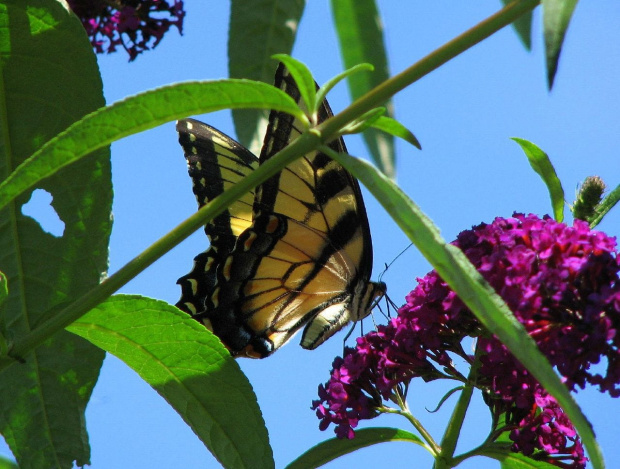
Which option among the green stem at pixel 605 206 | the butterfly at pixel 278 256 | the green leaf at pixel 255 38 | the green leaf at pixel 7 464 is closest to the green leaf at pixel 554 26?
the green leaf at pixel 255 38

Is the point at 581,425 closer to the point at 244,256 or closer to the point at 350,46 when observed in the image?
the point at 350,46

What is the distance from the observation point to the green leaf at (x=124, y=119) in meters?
0.95

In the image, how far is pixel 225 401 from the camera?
1.34 metres

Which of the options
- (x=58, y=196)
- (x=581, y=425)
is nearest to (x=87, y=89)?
(x=58, y=196)

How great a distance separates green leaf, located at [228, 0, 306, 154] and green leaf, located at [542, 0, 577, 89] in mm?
699

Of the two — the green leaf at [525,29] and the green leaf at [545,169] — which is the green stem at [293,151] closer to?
the green leaf at [525,29]

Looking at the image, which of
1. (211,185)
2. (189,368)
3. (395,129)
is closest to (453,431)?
(189,368)

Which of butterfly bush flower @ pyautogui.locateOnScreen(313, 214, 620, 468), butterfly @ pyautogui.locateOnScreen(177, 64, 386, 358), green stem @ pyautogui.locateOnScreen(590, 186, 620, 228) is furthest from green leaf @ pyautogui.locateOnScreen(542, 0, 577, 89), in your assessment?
butterfly @ pyautogui.locateOnScreen(177, 64, 386, 358)

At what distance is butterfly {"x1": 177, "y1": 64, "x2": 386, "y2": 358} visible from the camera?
7.61 ft

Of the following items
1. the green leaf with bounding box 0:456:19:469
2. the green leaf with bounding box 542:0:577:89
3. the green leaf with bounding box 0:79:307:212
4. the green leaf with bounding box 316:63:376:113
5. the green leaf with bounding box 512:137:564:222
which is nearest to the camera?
the green leaf with bounding box 542:0:577:89

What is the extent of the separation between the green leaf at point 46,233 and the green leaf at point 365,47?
468 millimetres

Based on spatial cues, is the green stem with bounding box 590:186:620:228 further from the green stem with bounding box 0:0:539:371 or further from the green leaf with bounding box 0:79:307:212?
the green leaf with bounding box 0:79:307:212

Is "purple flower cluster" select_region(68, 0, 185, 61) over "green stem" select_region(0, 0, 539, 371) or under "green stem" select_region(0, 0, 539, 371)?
over

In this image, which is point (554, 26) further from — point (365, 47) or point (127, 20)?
point (127, 20)
